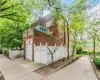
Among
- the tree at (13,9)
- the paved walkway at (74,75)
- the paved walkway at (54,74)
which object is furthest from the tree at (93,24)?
the tree at (13,9)

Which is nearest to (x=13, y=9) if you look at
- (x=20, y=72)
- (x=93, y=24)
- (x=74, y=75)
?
(x=20, y=72)

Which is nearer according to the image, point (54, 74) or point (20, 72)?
point (54, 74)

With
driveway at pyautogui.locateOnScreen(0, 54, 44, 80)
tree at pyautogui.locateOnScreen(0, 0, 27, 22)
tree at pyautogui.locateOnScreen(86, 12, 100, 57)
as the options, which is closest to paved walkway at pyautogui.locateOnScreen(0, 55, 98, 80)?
driveway at pyautogui.locateOnScreen(0, 54, 44, 80)

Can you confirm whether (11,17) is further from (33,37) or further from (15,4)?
(33,37)

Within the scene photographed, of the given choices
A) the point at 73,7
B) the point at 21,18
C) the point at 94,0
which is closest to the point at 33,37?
the point at 21,18

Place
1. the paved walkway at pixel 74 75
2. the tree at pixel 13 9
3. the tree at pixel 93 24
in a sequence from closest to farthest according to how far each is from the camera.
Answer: the paved walkway at pixel 74 75, the tree at pixel 13 9, the tree at pixel 93 24

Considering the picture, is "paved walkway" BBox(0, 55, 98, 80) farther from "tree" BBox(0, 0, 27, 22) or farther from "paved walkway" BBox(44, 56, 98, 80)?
"tree" BBox(0, 0, 27, 22)

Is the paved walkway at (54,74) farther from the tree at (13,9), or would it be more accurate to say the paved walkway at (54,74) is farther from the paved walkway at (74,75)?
the tree at (13,9)

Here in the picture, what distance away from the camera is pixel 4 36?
67.4 feet

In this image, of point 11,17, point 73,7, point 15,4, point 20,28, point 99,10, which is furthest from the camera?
point 20,28

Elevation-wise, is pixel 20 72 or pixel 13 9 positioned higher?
pixel 13 9

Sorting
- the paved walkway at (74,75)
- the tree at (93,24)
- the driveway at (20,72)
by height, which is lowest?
the paved walkway at (74,75)

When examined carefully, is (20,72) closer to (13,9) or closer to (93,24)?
(13,9)

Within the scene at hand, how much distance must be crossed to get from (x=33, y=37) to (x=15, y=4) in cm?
449
